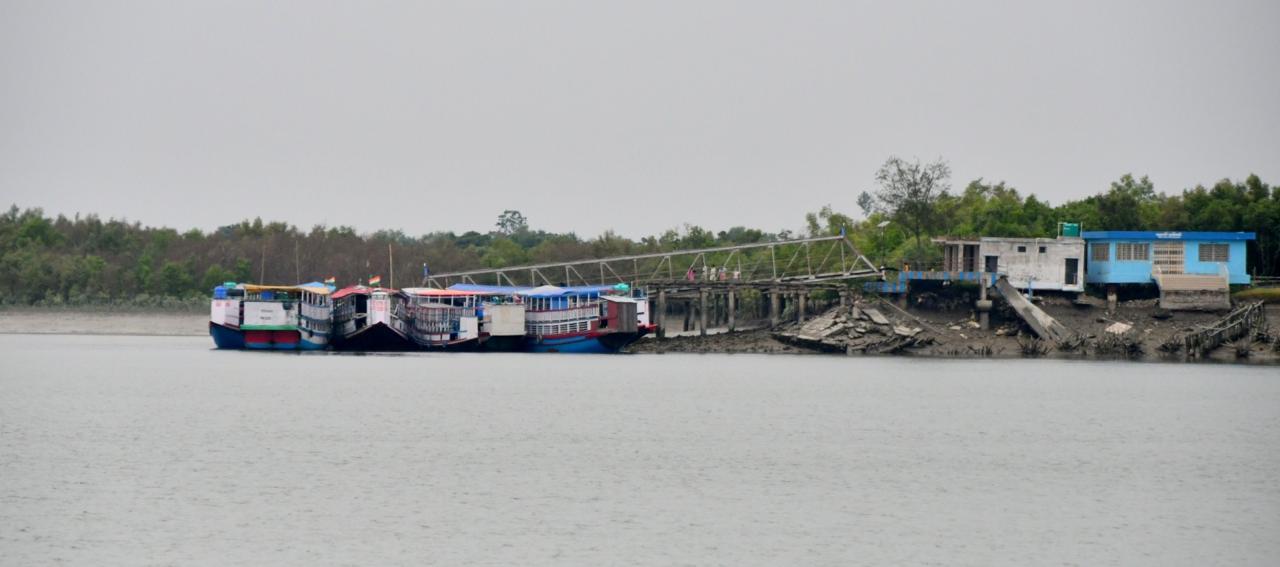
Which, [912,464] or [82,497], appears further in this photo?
[912,464]

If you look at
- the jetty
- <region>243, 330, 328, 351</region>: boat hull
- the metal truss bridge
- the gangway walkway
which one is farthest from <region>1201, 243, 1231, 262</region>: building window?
<region>243, 330, 328, 351</region>: boat hull

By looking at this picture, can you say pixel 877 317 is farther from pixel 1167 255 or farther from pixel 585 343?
pixel 1167 255

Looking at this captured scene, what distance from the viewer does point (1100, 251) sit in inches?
3750

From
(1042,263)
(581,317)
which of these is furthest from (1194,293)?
(581,317)

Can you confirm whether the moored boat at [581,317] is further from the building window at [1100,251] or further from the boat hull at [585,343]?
the building window at [1100,251]

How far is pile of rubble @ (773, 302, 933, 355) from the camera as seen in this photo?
9044cm

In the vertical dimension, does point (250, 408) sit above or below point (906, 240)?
below

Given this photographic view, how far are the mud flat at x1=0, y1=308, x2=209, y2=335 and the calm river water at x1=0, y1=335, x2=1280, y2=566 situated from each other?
53532 mm

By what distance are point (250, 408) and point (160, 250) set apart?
99.4 meters

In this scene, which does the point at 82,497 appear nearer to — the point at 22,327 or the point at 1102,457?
the point at 1102,457

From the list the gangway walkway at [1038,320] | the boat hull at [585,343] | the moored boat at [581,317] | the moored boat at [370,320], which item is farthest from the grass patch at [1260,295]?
the moored boat at [370,320]

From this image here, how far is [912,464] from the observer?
44500 mm

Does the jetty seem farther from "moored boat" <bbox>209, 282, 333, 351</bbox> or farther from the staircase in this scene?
the staircase

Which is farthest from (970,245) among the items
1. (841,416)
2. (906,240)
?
(841,416)
